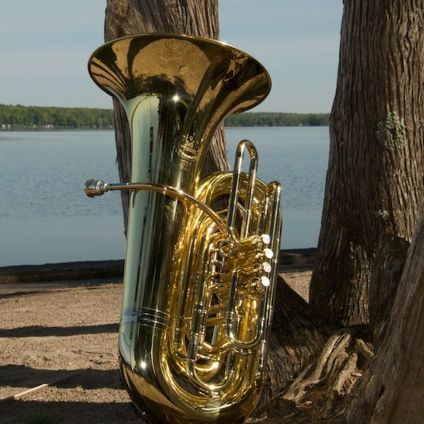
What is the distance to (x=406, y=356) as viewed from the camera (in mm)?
3371

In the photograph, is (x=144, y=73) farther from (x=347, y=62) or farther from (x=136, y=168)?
(x=347, y=62)

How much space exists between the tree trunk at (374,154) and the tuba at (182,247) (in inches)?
43.0

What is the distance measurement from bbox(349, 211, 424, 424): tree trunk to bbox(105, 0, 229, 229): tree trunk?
4.56 ft

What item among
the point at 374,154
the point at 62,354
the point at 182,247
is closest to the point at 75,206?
the point at 62,354

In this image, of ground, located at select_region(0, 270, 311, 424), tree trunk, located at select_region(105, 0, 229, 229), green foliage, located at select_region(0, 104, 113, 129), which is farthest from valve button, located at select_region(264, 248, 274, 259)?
green foliage, located at select_region(0, 104, 113, 129)

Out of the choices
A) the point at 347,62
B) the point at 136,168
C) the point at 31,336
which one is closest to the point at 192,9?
the point at 347,62

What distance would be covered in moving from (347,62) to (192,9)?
829mm

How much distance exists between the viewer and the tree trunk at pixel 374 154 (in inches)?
182

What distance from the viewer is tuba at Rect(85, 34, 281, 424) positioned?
3.56 m

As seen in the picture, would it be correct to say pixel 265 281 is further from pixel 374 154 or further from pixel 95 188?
pixel 374 154

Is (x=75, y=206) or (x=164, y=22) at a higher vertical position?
(x=164, y=22)

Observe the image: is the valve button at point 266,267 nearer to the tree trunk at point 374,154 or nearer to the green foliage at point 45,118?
the tree trunk at point 374,154

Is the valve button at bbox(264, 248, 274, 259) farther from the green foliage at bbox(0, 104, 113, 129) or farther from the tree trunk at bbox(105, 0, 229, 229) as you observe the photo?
the green foliage at bbox(0, 104, 113, 129)

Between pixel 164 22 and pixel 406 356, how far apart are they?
191 cm
